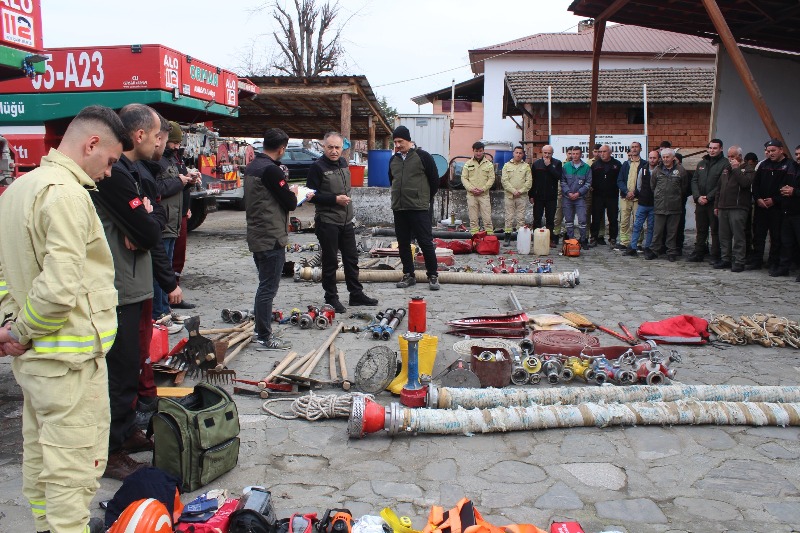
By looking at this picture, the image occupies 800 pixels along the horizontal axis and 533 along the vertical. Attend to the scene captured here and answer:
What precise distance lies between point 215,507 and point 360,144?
Result: 153 feet

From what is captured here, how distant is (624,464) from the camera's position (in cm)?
387

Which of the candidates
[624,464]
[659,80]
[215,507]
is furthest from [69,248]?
[659,80]

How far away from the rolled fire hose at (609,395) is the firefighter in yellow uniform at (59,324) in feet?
8.05

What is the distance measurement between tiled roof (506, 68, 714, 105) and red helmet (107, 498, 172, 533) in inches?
771

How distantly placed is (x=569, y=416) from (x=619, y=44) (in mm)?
31289

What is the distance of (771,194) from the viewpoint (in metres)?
10.2

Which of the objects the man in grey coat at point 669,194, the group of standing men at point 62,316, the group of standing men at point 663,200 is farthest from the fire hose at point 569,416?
the man in grey coat at point 669,194

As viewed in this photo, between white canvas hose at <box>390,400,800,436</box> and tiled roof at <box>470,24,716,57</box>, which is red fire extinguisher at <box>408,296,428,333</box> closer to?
white canvas hose at <box>390,400,800,436</box>

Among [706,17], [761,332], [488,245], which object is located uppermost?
[706,17]

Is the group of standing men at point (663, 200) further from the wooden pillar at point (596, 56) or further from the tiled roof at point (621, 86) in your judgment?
the tiled roof at point (621, 86)

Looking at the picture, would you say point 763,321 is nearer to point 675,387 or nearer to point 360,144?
point 675,387

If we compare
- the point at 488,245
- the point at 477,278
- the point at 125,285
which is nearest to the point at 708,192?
the point at 488,245

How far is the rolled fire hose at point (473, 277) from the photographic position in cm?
927

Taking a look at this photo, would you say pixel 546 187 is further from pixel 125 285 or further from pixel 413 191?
pixel 125 285
